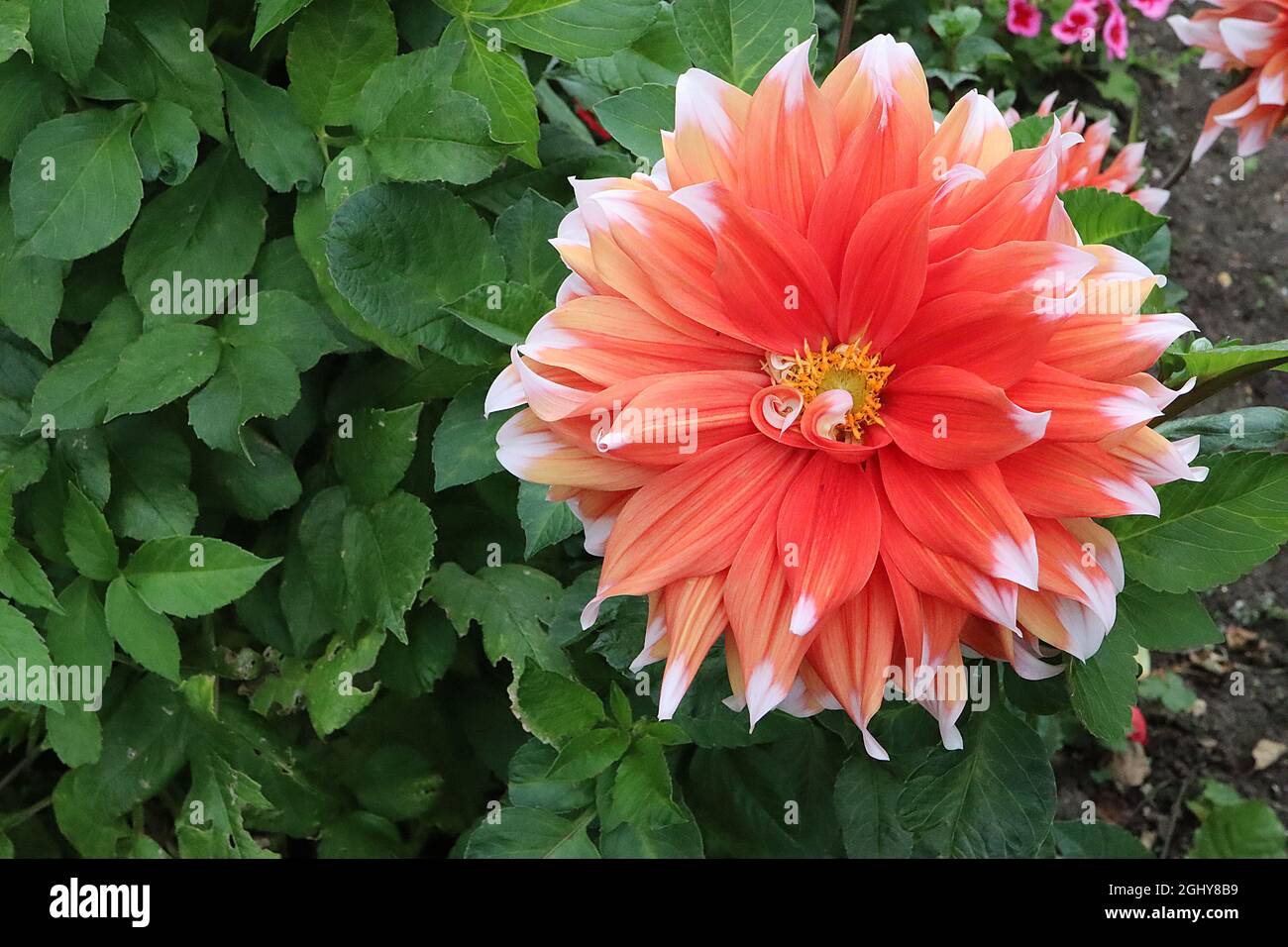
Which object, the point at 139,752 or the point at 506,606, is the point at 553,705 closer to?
the point at 506,606

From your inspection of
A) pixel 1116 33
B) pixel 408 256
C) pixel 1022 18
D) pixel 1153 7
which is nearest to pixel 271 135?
pixel 408 256

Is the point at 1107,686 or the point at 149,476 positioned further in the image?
the point at 149,476

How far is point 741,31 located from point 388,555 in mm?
634

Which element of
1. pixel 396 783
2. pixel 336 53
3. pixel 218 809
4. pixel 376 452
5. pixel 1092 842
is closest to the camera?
pixel 336 53

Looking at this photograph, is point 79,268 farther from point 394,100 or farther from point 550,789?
A: point 550,789

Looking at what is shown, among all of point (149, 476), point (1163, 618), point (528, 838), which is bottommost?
point (528, 838)

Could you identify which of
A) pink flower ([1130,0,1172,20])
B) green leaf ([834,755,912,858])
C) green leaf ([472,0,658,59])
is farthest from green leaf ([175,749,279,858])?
pink flower ([1130,0,1172,20])

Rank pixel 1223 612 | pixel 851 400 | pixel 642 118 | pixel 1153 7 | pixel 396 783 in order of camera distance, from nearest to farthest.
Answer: pixel 851 400
pixel 642 118
pixel 396 783
pixel 1223 612
pixel 1153 7

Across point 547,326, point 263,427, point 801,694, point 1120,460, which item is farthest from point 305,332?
point 1120,460

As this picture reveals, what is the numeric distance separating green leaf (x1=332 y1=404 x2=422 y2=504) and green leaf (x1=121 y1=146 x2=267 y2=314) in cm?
20

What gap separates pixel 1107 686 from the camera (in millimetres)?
871

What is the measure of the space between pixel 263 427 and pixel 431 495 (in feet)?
0.70

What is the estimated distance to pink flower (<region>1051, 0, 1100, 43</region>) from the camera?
2535 millimetres

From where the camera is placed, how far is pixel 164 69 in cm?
112
